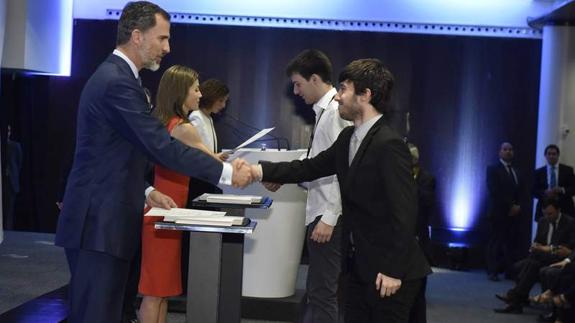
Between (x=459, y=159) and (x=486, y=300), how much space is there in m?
2.57

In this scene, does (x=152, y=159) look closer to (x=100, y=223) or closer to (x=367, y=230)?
(x=100, y=223)

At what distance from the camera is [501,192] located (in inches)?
349

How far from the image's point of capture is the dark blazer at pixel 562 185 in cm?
841

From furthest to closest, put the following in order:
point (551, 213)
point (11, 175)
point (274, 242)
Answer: point (11, 175) < point (551, 213) < point (274, 242)

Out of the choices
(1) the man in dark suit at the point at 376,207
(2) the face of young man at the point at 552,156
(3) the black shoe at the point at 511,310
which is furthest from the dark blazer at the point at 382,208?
(2) the face of young man at the point at 552,156

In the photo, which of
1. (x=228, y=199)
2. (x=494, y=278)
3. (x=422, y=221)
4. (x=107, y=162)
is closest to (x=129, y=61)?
(x=107, y=162)

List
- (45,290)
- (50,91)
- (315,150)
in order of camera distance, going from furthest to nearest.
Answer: (50,91)
(45,290)
(315,150)

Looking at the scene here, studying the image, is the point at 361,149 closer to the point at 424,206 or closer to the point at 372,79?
the point at 372,79

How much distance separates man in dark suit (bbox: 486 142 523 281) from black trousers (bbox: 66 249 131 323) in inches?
265

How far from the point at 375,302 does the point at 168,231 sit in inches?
49.6

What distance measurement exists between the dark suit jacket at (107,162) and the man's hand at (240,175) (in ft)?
1.26

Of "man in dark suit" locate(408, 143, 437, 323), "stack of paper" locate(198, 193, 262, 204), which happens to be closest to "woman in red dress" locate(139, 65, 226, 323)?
"stack of paper" locate(198, 193, 262, 204)

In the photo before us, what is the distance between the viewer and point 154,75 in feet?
31.1

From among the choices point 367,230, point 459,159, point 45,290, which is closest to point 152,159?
point 367,230
